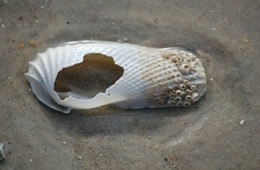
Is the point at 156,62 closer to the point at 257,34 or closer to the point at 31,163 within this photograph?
the point at 257,34

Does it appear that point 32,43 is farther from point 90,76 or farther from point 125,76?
point 125,76

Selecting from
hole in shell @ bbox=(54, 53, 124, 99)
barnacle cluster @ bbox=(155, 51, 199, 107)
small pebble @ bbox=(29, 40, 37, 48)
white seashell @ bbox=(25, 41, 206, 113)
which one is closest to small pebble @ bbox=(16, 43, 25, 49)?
small pebble @ bbox=(29, 40, 37, 48)

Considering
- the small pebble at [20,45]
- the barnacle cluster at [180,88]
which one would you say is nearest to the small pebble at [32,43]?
the small pebble at [20,45]

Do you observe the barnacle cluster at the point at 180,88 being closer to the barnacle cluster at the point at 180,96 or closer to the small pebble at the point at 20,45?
the barnacle cluster at the point at 180,96

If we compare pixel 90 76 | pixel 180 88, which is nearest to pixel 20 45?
pixel 90 76

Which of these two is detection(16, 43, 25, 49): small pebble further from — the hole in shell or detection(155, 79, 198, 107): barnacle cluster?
detection(155, 79, 198, 107): barnacle cluster

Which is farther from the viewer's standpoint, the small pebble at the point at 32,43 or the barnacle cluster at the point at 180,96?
the small pebble at the point at 32,43
